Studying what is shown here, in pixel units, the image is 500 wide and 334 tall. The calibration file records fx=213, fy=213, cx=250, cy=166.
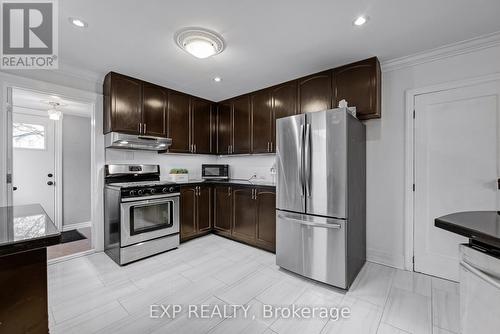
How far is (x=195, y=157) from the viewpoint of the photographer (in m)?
4.20

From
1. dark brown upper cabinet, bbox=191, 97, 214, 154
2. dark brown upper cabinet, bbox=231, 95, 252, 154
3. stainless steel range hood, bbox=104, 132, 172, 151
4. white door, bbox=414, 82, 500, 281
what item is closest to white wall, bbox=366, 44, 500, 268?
white door, bbox=414, 82, 500, 281

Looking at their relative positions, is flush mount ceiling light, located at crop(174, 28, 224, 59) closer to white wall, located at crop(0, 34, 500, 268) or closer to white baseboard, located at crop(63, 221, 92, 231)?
white wall, located at crop(0, 34, 500, 268)

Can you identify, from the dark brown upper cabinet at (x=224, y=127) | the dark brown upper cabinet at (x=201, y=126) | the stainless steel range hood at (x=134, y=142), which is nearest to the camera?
the stainless steel range hood at (x=134, y=142)

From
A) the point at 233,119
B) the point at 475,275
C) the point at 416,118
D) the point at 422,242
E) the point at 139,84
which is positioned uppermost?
the point at 139,84

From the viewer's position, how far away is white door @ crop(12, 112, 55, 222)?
368 centimetres

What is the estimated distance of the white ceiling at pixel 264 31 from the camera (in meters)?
1.70

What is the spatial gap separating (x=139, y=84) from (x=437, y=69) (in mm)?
3717

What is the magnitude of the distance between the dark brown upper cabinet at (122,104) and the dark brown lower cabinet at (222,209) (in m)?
1.55

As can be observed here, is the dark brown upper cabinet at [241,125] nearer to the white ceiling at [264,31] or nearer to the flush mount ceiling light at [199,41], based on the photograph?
the white ceiling at [264,31]

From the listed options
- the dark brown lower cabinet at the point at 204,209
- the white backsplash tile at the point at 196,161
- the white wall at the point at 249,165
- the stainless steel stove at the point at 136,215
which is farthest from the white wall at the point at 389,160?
the dark brown lower cabinet at the point at 204,209

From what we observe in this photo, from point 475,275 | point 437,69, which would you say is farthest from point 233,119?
point 475,275

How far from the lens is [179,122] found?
140 inches

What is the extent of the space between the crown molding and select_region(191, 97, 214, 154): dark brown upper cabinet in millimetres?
2842

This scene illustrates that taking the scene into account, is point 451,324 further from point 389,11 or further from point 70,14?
point 70,14
